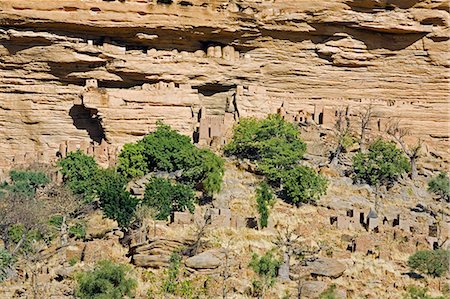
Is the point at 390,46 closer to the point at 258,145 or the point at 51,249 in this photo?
the point at 258,145

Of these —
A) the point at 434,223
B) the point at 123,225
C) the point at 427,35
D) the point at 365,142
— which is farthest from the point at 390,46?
the point at 123,225

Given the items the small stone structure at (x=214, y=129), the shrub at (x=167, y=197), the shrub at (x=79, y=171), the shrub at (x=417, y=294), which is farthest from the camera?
the small stone structure at (x=214, y=129)

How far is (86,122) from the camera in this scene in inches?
1436

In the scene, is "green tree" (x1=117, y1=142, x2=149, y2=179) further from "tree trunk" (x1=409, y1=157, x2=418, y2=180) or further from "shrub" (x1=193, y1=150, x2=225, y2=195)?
"tree trunk" (x1=409, y1=157, x2=418, y2=180)

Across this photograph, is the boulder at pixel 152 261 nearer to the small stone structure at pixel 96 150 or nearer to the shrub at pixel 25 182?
the shrub at pixel 25 182

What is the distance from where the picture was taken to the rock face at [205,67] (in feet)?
113

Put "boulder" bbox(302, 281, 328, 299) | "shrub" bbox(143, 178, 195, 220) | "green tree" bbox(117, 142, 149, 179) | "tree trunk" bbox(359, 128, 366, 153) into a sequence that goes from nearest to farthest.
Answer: "boulder" bbox(302, 281, 328, 299) → "shrub" bbox(143, 178, 195, 220) → "green tree" bbox(117, 142, 149, 179) → "tree trunk" bbox(359, 128, 366, 153)

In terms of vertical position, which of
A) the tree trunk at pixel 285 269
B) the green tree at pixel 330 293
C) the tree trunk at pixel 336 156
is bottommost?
the tree trunk at pixel 336 156

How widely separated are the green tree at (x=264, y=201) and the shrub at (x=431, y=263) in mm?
4672

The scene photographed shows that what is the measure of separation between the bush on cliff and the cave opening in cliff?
3670mm

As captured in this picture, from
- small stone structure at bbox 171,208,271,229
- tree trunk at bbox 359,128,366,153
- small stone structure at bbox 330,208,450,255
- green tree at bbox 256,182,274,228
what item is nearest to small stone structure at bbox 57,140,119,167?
green tree at bbox 256,182,274,228

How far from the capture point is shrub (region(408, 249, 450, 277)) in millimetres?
22984

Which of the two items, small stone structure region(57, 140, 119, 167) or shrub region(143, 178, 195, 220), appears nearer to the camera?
shrub region(143, 178, 195, 220)

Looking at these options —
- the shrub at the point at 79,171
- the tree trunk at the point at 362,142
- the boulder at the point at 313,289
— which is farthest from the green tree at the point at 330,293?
the tree trunk at the point at 362,142
